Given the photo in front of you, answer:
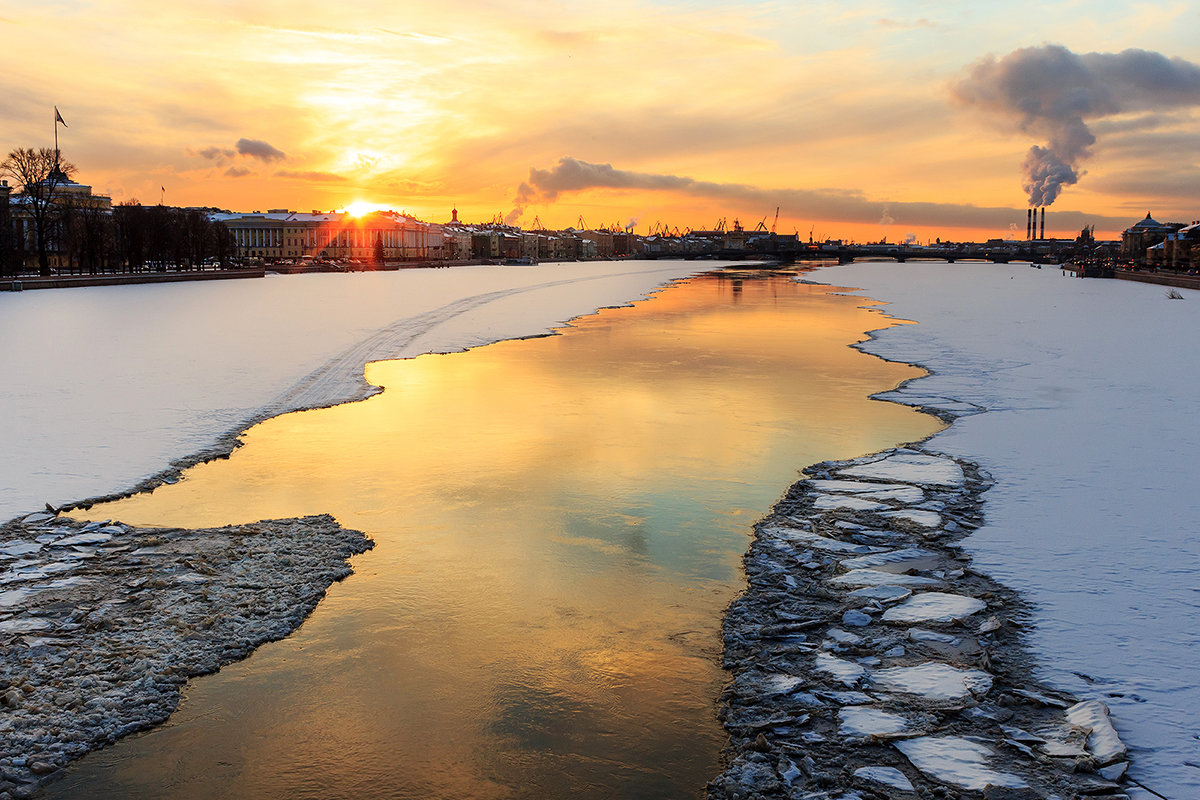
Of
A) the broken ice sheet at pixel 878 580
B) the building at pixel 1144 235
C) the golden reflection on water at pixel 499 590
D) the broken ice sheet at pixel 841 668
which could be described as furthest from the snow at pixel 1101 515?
the building at pixel 1144 235

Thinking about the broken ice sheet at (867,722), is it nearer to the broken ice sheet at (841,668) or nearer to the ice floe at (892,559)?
the broken ice sheet at (841,668)

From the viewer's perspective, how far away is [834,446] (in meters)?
12.7

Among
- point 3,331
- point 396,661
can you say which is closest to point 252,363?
point 3,331

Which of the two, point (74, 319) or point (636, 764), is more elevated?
point (74, 319)

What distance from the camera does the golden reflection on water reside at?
510 cm

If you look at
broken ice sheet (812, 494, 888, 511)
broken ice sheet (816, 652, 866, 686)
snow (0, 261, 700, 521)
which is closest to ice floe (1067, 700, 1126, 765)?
broken ice sheet (816, 652, 866, 686)

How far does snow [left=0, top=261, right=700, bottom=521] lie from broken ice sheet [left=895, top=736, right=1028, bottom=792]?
27.2 ft

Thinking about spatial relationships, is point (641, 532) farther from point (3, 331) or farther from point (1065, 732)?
point (3, 331)

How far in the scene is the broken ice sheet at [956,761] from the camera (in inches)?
185

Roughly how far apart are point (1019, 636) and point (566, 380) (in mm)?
13515

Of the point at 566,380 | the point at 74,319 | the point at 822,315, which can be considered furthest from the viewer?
the point at 822,315

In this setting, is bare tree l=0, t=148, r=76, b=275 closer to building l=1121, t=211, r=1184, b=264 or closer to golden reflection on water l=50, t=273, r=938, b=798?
golden reflection on water l=50, t=273, r=938, b=798

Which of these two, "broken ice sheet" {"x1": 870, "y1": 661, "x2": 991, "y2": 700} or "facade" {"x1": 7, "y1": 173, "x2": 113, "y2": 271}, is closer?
"broken ice sheet" {"x1": 870, "y1": 661, "x2": 991, "y2": 700}

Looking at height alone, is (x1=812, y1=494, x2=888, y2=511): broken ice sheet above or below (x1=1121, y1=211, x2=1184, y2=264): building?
below
